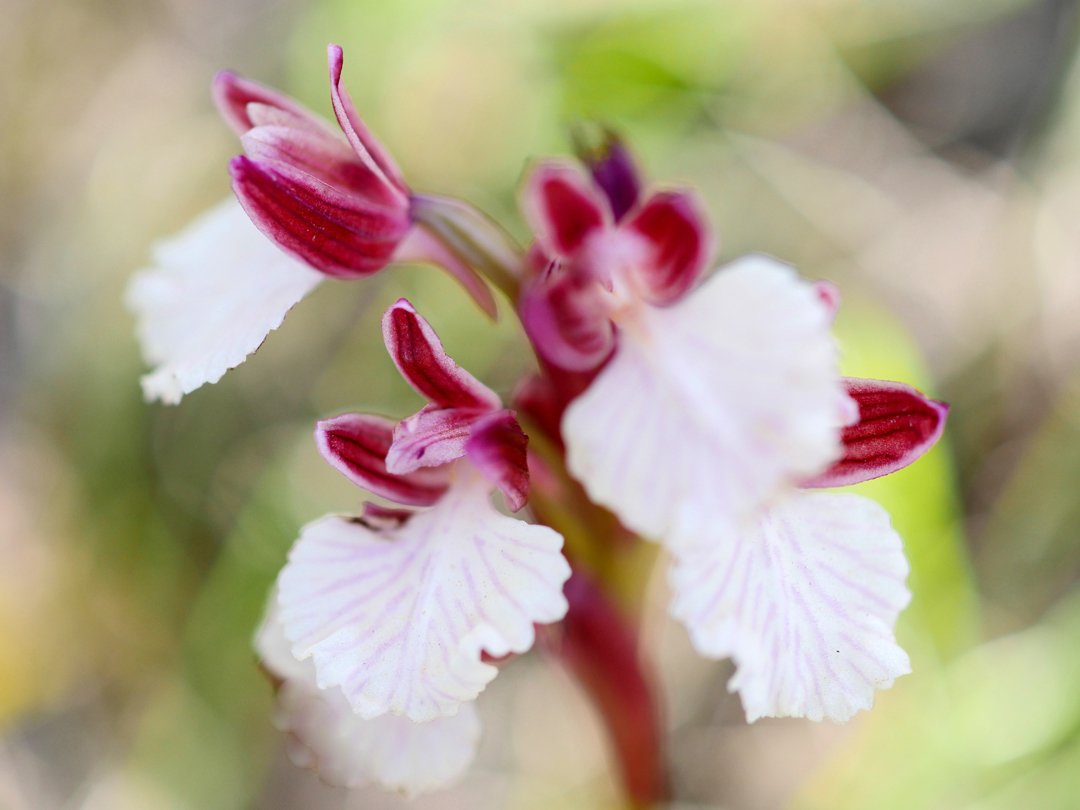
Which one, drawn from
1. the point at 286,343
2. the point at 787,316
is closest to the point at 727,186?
the point at 286,343

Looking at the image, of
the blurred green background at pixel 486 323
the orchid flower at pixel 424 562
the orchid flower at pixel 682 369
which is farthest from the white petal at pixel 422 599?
the blurred green background at pixel 486 323

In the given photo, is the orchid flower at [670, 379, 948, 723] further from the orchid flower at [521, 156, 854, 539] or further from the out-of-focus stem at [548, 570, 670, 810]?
the out-of-focus stem at [548, 570, 670, 810]

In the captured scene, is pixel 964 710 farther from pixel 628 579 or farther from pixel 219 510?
pixel 219 510

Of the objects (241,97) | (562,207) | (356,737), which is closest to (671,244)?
(562,207)

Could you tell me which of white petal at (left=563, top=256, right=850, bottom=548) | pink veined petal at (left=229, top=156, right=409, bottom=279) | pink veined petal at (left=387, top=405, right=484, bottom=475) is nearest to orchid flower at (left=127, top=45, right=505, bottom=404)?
pink veined petal at (left=229, top=156, right=409, bottom=279)

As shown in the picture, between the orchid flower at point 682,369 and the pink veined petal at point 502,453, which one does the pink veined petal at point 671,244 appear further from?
the pink veined petal at point 502,453

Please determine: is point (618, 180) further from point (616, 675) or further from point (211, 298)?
point (616, 675)
